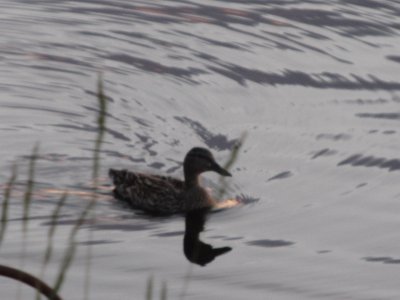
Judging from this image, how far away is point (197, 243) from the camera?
30.0 ft

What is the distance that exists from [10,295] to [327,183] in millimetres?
3875

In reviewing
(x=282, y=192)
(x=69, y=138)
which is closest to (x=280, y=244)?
(x=282, y=192)

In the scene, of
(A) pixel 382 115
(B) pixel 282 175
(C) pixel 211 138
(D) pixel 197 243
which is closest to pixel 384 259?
(D) pixel 197 243

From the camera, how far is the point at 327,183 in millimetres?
11398

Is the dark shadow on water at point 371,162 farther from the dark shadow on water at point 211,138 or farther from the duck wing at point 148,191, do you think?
the duck wing at point 148,191

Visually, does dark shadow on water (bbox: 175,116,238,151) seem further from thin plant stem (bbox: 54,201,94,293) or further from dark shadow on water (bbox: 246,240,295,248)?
thin plant stem (bbox: 54,201,94,293)

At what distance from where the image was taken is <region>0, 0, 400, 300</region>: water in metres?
9.35

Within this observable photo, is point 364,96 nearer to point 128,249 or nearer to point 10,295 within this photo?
point 128,249

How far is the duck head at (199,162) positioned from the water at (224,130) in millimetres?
343

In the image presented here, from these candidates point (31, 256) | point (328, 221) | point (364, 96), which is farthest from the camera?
point (364, 96)

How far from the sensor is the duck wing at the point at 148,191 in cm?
1155

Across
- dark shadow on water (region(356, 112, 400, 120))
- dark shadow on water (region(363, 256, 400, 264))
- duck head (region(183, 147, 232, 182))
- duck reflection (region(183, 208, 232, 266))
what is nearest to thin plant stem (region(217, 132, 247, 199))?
duck reflection (region(183, 208, 232, 266))

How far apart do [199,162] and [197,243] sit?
243 centimetres

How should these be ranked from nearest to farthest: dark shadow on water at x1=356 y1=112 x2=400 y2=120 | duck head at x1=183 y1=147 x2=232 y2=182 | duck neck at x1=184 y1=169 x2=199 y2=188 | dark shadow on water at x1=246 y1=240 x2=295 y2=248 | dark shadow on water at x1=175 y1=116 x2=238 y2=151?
dark shadow on water at x1=246 y1=240 x2=295 y2=248 < duck head at x1=183 y1=147 x2=232 y2=182 < duck neck at x1=184 y1=169 x2=199 y2=188 < dark shadow on water at x1=175 y1=116 x2=238 y2=151 < dark shadow on water at x1=356 y1=112 x2=400 y2=120
